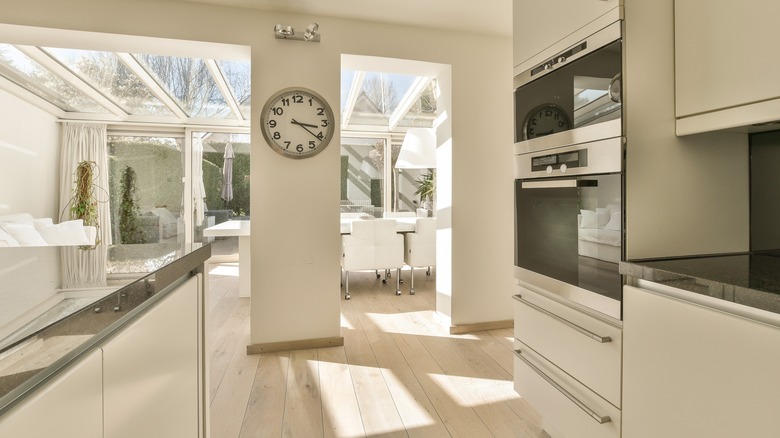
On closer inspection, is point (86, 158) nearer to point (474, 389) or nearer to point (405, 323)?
point (405, 323)

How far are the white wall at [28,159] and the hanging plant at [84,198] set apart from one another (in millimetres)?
350

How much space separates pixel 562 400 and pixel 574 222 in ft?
2.43

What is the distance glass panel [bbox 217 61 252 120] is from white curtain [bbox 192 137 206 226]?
4.67 feet

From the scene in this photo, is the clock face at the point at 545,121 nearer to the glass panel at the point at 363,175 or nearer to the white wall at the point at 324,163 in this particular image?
the white wall at the point at 324,163

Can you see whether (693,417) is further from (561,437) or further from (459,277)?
(459,277)

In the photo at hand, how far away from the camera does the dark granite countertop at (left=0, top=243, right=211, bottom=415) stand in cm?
40

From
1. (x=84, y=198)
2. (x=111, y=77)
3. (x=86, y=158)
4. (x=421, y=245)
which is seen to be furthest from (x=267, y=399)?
(x=86, y=158)

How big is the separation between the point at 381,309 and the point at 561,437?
2.38m

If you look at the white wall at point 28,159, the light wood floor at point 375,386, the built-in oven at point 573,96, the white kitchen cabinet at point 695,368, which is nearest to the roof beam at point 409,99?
the built-in oven at point 573,96

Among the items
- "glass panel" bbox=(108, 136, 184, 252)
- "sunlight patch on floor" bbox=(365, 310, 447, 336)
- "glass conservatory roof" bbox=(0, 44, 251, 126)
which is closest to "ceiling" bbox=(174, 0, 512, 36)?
"glass conservatory roof" bbox=(0, 44, 251, 126)

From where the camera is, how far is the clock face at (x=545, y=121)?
1574 millimetres

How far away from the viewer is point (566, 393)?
1.56m

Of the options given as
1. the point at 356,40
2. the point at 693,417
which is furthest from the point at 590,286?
the point at 356,40

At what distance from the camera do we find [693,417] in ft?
3.45
